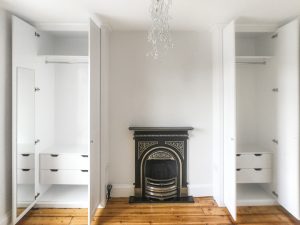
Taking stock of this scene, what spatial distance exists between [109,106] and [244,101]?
2027mm

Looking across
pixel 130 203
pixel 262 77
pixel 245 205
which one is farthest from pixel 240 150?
pixel 130 203

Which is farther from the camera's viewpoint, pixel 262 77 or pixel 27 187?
pixel 262 77

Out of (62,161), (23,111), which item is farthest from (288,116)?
(23,111)

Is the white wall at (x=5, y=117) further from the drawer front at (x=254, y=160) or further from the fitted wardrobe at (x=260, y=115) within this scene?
the drawer front at (x=254, y=160)

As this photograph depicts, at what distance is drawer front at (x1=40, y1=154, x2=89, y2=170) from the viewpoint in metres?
3.04

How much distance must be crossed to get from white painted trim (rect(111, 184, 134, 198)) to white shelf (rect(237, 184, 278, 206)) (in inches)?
59.9

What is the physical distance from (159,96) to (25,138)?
6.01 ft

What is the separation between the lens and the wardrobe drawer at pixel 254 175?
3.13m

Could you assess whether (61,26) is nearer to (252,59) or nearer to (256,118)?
(252,59)

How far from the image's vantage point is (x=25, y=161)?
2.77 metres

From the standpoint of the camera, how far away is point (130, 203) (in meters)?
3.20

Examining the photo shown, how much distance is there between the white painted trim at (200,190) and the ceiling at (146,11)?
2279 millimetres

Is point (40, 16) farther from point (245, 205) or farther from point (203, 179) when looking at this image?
point (245, 205)

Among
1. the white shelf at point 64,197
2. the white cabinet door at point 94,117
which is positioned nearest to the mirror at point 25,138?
the white shelf at point 64,197
